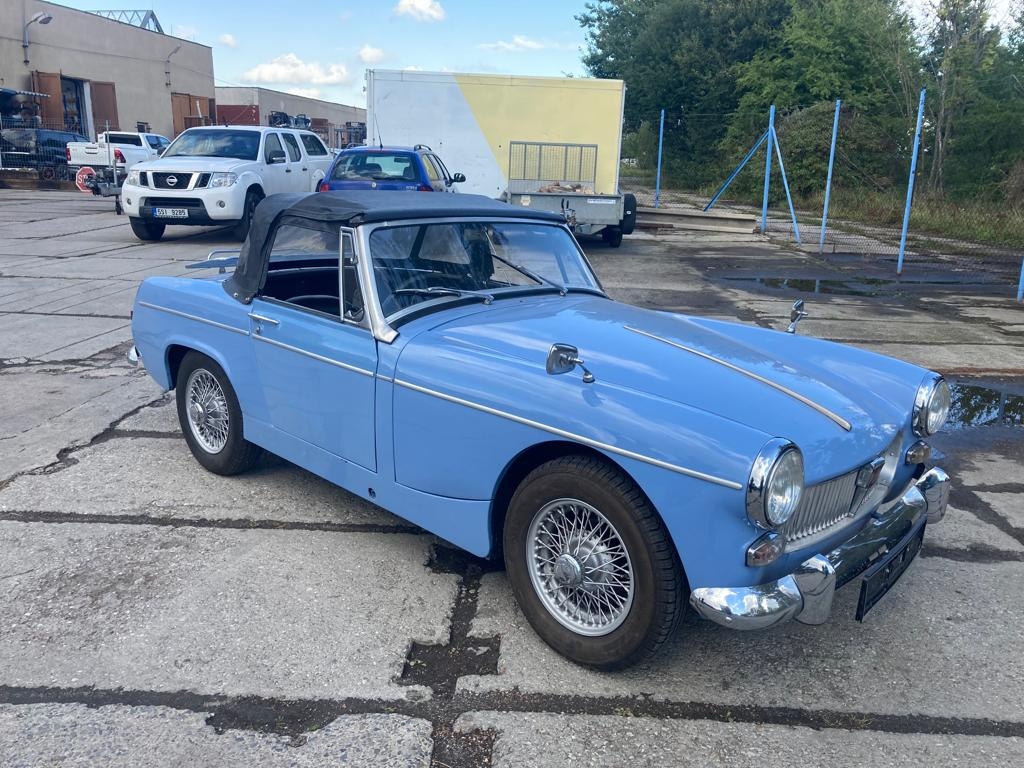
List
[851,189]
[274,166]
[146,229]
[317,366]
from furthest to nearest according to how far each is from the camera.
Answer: [851,189] → [274,166] → [146,229] → [317,366]

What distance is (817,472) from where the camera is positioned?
9.18 ft

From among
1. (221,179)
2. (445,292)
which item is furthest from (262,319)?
(221,179)

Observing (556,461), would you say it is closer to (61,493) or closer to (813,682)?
(813,682)

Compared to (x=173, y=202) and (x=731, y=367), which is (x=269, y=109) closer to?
(x=173, y=202)

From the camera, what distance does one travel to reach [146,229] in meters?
14.6

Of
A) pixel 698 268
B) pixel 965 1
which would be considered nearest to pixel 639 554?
pixel 698 268

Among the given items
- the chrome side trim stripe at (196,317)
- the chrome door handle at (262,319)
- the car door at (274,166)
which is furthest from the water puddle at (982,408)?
the car door at (274,166)

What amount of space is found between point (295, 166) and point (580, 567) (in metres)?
14.8

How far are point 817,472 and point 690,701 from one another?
3.00 ft

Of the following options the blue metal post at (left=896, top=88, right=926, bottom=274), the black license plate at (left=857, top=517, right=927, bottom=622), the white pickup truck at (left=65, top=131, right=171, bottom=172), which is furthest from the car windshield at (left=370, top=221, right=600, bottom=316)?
the white pickup truck at (left=65, top=131, right=171, bottom=172)

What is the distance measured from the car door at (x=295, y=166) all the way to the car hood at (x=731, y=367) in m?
13.1

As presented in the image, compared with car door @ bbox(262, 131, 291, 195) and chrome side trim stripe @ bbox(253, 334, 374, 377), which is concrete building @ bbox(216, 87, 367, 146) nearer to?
car door @ bbox(262, 131, 291, 195)

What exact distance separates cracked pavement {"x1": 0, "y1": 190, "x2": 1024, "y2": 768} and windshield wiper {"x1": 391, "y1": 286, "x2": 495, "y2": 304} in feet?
3.93

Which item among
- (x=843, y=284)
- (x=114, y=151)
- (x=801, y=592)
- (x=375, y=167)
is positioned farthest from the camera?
(x=114, y=151)
